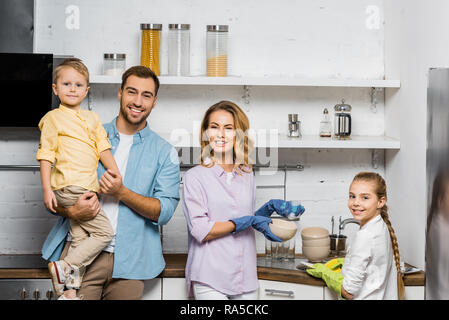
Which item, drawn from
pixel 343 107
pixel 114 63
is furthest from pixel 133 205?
pixel 343 107

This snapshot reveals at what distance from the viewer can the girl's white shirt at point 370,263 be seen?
187 cm

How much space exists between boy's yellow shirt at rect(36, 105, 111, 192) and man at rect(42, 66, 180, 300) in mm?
77

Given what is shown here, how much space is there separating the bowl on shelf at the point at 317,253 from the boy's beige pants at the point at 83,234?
0.97 meters

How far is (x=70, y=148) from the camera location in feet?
6.58

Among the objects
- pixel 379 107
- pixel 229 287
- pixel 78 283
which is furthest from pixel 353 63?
pixel 78 283

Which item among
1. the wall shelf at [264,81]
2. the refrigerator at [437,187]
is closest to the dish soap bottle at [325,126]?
the wall shelf at [264,81]

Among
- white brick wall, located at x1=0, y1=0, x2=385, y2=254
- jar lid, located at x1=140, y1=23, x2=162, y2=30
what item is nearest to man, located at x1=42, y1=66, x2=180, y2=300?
jar lid, located at x1=140, y1=23, x2=162, y2=30

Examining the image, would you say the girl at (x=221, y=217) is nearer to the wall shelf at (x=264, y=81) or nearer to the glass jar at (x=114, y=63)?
the wall shelf at (x=264, y=81)

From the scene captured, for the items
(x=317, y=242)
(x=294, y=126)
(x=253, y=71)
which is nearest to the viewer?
(x=317, y=242)

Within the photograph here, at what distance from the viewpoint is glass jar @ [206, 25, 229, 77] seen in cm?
264

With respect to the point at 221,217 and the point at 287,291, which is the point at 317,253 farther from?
the point at 221,217

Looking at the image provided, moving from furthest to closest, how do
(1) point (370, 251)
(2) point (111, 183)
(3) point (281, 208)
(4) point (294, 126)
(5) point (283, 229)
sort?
(4) point (294, 126) < (5) point (283, 229) < (3) point (281, 208) < (2) point (111, 183) < (1) point (370, 251)

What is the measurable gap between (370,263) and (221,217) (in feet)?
1.93

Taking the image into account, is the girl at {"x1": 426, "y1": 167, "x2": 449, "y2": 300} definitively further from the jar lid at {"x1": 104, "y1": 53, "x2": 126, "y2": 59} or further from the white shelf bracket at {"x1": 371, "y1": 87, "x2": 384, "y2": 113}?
the jar lid at {"x1": 104, "y1": 53, "x2": 126, "y2": 59}
